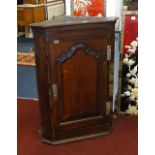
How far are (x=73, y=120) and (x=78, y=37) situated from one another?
0.67 m

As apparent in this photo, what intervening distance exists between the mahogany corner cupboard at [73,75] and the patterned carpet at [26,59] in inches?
90.7

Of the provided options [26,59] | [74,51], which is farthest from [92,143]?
[26,59]

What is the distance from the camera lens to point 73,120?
230cm

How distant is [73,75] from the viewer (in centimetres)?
218

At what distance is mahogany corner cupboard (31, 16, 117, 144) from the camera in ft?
6.79

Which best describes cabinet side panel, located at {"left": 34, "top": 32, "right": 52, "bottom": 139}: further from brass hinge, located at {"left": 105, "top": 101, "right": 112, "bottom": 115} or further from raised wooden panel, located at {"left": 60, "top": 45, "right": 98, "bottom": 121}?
brass hinge, located at {"left": 105, "top": 101, "right": 112, "bottom": 115}

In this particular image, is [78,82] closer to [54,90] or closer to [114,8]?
[54,90]

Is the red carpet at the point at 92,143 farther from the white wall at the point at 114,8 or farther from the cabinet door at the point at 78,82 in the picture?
the white wall at the point at 114,8

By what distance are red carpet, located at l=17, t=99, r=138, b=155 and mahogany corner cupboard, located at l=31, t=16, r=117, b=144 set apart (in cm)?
7

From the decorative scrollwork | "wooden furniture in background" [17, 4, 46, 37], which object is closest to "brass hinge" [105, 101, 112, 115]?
the decorative scrollwork

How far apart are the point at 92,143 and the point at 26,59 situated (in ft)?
9.22
